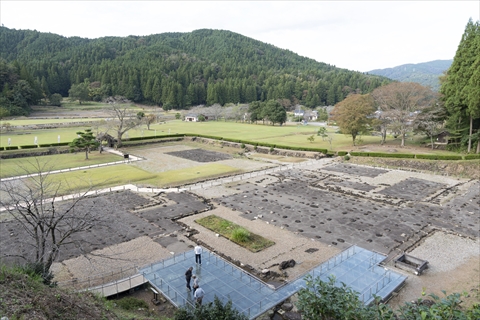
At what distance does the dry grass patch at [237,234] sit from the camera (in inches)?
611

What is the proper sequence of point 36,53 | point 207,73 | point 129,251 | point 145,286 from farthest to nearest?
point 36,53, point 207,73, point 129,251, point 145,286

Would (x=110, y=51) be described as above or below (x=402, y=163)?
above

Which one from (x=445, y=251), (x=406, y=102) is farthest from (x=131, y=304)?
(x=406, y=102)

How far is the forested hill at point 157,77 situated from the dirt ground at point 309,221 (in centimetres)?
6909

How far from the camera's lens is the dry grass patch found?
15.5m

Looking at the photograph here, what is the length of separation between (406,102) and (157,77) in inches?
3004

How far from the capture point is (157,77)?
315 feet

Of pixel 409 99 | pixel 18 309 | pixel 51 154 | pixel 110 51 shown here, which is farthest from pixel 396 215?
pixel 110 51

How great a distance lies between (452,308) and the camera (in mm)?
4461

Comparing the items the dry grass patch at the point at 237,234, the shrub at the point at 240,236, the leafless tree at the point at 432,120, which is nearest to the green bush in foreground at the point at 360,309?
the dry grass patch at the point at 237,234

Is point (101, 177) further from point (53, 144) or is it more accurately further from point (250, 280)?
point (250, 280)

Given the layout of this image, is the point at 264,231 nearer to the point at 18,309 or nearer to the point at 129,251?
the point at 129,251

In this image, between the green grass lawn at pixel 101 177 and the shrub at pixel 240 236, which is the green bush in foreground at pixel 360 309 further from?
the green grass lawn at pixel 101 177

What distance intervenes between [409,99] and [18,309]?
40.9 meters
